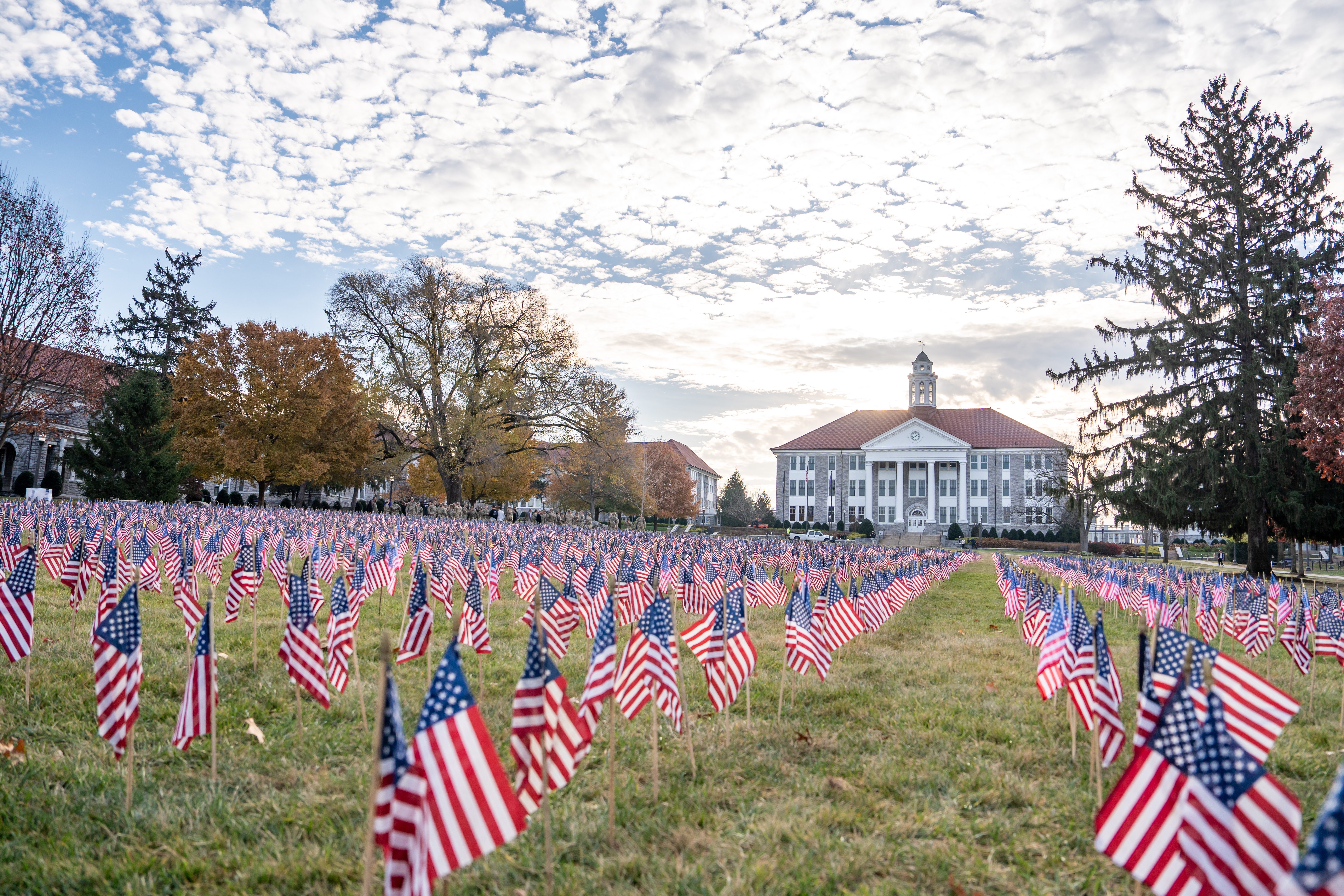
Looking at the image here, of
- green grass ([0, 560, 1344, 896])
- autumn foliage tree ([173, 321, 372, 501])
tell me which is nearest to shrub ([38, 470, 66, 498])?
autumn foliage tree ([173, 321, 372, 501])

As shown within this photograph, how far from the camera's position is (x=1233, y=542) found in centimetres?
5566

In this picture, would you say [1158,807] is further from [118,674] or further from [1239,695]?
[118,674]

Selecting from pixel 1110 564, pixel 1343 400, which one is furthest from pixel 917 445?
pixel 1343 400

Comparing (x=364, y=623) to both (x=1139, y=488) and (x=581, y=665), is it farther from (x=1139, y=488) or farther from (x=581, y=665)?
(x=1139, y=488)

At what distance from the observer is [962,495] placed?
250 feet

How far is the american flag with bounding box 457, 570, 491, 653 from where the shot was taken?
6070mm

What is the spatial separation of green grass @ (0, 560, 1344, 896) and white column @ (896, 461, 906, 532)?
7285 cm

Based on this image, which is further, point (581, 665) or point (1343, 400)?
point (1343, 400)

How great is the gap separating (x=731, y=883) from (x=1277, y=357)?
98.4 ft

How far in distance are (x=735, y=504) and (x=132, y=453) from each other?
2749 inches

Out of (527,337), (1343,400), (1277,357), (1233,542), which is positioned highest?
(527,337)

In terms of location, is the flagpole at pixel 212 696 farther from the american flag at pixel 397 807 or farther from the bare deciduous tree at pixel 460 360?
the bare deciduous tree at pixel 460 360

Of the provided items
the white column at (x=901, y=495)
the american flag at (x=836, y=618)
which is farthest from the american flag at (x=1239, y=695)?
the white column at (x=901, y=495)

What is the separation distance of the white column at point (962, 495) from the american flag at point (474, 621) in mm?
74632
